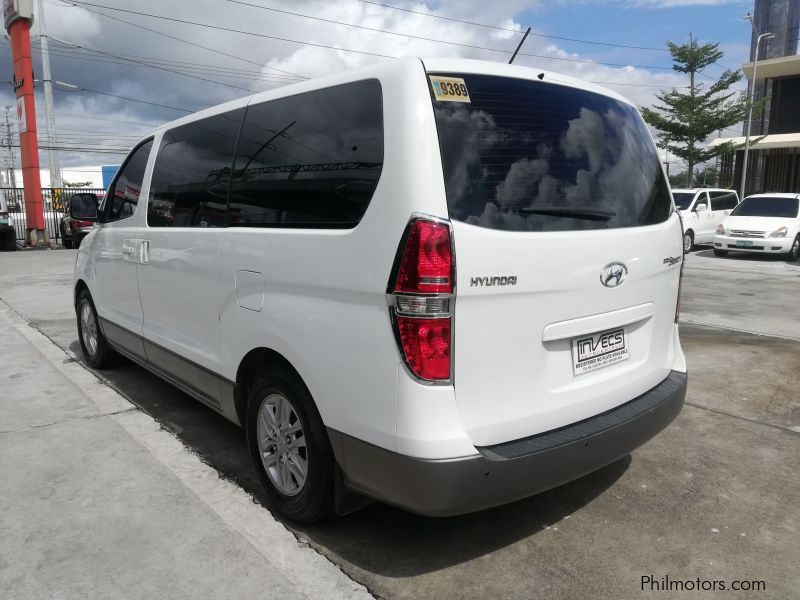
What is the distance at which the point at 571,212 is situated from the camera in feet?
8.36

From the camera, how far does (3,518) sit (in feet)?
9.68

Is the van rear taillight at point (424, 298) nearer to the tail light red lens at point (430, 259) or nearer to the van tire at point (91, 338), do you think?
the tail light red lens at point (430, 259)

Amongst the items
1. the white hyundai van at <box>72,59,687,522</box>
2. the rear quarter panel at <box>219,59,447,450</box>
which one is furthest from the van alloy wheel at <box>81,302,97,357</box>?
the rear quarter panel at <box>219,59,447,450</box>

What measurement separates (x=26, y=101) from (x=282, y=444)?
67.3ft

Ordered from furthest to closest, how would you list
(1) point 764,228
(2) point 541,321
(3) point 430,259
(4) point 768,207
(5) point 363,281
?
(4) point 768,207 → (1) point 764,228 → (2) point 541,321 → (5) point 363,281 → (3) point 430,259

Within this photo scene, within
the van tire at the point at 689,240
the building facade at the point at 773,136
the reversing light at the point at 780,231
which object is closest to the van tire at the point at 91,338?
the reversing light at the point at 780,231

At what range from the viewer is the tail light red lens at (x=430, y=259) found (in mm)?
2166

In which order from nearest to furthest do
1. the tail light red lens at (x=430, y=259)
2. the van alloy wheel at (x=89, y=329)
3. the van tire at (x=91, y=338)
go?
the tail light red lens at (x=430, y=259) → the van tire at (x=91, y=338) → the van alloy wheel at (x=89, y=329)

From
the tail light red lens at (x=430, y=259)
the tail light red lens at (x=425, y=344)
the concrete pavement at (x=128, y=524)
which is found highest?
the tail light red lens at (x=430, y=259)

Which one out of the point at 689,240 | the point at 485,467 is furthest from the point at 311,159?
the point at 689,240

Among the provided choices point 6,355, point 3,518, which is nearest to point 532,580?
point 3,518

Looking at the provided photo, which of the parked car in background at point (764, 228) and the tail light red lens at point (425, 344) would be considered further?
the parked car in background at point (764, 228)

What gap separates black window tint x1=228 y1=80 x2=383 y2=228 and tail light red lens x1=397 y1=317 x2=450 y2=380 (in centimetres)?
48

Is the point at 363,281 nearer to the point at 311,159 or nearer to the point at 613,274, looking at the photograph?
the point at 311,159
